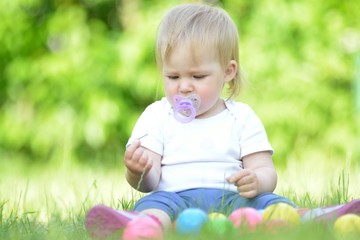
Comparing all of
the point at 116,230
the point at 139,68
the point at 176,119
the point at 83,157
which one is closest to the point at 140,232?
the point at 116,230

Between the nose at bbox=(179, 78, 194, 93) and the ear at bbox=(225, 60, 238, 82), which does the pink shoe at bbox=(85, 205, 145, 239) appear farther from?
the ear at bbox=(225, 60, 238, 82)

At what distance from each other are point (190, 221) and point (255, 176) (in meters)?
0.44

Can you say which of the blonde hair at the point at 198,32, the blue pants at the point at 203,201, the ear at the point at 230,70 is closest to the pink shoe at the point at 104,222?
the blue pants at the point at 203,201

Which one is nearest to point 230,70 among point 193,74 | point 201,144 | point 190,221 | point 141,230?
point 193,74

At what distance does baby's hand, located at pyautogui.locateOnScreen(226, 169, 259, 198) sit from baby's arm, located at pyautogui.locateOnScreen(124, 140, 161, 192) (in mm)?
278

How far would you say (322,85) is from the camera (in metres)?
6.46

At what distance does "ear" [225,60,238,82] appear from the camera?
2818mm

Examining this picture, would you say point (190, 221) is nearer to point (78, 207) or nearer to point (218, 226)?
point (218, 226)

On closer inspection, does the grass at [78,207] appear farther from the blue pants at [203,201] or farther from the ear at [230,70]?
the ear at [230,70]

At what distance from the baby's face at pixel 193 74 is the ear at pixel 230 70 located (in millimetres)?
81

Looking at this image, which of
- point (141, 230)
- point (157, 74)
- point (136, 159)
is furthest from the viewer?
point (157, 74)

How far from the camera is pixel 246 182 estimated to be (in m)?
2.46

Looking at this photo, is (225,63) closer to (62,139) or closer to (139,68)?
(139,68)

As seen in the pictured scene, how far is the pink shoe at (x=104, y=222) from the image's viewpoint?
209 centimetres
